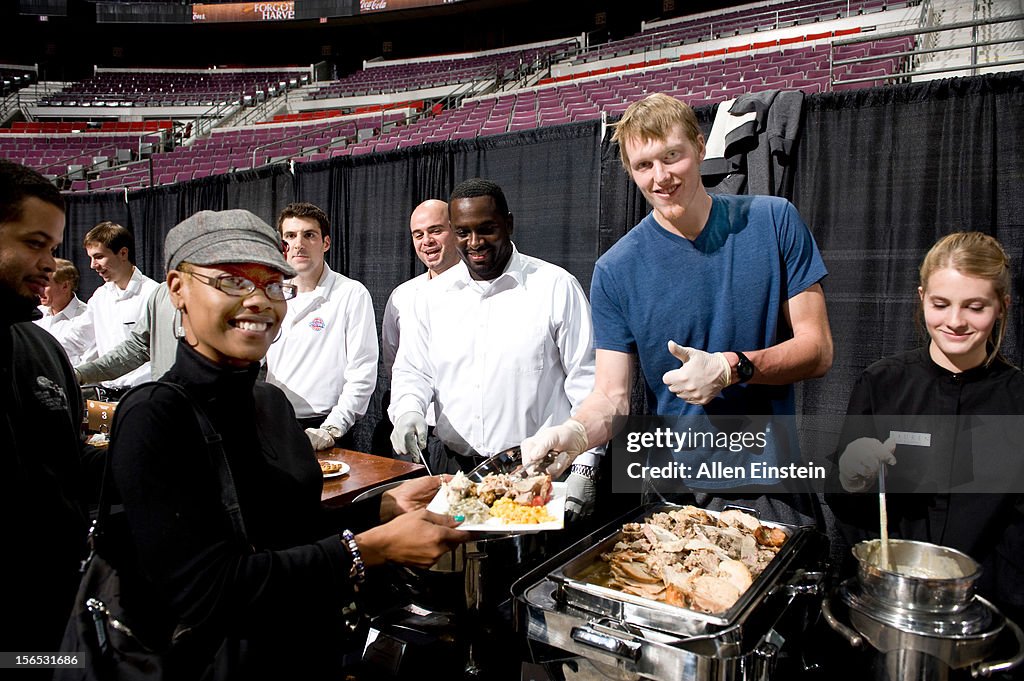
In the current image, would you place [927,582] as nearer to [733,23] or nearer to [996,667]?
[996,667]

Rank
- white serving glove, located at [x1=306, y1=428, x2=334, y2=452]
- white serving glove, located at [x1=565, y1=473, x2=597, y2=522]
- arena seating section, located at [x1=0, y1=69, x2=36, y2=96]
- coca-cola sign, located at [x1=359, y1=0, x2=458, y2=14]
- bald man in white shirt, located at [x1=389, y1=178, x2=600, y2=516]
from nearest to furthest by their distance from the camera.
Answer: white serving glove, located at [x1=565, y1=473, x2=597, y2=522] → bald man in white shirt, located at [x1=389, y1=178, x2=600, y2=516] → white serving glove, located at [x1=306, y1=428, x2=334, y2=452] → coca-cola sign, located at [x1=359, y1=0, x2=458, y2=14] → arena seating section, located at [x1=0, y1=69, x2=36, y2=96]

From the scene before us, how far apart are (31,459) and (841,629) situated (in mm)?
1742

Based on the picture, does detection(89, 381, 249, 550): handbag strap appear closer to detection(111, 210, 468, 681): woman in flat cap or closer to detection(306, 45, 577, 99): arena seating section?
detection(111, 210, 468, 681): woman in flat cap

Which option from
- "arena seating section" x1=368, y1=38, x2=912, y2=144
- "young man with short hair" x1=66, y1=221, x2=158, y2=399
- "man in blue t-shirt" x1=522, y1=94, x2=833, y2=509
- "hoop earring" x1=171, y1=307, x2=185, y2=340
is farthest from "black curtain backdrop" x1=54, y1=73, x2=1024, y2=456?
"arena seating section" x1=368, y1=38, x2=912, y2=144

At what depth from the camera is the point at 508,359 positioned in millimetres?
2318

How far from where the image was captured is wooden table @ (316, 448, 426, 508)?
200 centimetres

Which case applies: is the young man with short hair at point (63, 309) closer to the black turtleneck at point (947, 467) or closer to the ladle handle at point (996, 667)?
the black turtleneck at point (947, 467)

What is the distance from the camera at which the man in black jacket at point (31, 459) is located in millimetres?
1315

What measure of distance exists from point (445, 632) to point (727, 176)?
7.11 feet

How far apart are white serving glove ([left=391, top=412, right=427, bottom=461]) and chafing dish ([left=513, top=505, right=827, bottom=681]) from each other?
1035 mm

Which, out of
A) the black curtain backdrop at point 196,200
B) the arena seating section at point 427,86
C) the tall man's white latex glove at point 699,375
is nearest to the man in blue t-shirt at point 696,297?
the tall man's white latex glove at point 699,375

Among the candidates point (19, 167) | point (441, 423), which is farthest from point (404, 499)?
point (19, 167)

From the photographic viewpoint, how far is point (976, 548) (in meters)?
1.50

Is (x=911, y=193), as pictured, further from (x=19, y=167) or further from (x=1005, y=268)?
(x=19, y=167)
